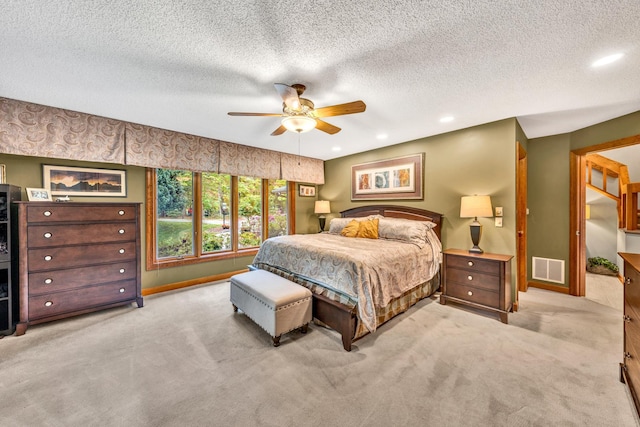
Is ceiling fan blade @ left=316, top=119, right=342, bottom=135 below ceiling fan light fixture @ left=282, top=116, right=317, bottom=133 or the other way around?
the other way around

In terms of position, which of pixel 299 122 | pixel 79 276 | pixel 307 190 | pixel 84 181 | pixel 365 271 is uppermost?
pixel 299 122

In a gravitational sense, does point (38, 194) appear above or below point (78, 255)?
above

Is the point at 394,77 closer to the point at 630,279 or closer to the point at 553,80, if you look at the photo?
the point at 553,80

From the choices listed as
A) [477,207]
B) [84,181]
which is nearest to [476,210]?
[477,207]

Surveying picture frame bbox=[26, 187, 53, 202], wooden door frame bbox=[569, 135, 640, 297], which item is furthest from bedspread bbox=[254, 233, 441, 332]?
picture frame bbox=[26, 187, 53, 202]

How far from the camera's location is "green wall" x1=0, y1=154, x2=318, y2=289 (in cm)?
299

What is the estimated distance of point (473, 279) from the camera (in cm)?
311

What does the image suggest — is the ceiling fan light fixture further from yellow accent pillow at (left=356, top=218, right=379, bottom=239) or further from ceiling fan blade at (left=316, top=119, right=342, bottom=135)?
yellow accent pillow at (left=356, top=218, right=379, bottom=239)

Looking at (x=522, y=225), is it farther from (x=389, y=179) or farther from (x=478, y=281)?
(x=389, y=179)

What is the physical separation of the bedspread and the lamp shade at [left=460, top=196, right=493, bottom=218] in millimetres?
669

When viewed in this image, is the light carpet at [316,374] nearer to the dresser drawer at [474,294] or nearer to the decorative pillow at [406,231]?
the dresser drawer at [474,294]

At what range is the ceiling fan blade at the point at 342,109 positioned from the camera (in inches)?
87.0

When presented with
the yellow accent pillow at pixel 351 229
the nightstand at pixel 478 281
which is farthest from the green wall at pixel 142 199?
the nightstand at pixel 478 281

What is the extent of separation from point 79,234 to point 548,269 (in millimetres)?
6605
